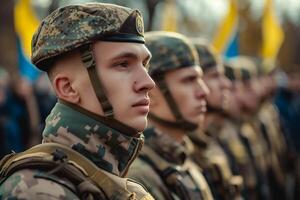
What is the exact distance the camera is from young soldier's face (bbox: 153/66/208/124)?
5.67 m

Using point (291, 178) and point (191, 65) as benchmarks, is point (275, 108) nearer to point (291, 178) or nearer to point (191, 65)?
point (291, 178)

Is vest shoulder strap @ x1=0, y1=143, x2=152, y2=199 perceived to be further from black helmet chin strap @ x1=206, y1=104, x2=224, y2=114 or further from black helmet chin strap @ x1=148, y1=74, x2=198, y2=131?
black helmet chin strap @ x1=206, y1=104, x2=224, y2=114

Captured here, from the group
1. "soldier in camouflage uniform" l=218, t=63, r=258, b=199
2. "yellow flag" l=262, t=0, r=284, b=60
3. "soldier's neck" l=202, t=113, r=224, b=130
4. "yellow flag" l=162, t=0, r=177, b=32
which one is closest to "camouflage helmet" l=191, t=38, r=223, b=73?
"soldier's neck" l=202, t=113, r=224, b=130

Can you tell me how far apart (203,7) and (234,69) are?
26267 millimetres

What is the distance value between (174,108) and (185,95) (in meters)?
0.12

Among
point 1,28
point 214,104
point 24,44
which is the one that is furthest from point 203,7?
point 214,104

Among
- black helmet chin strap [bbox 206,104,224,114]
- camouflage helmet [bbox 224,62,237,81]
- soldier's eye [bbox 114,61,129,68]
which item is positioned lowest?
camouflage helmet [bbox 224,62,237,81]

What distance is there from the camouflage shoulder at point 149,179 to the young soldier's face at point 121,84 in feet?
4.33

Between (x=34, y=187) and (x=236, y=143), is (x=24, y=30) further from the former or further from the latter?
(x=34, y=187)

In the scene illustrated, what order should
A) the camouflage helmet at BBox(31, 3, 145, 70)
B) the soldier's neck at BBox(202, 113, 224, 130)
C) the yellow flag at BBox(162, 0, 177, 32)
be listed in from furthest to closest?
the yellow flag at BBox(162, 0, 177, 32)
the soldier's neck at BBox(202, 113, 224, 130)
the camouflage helmet at BBox(31, 3, 145, 70)

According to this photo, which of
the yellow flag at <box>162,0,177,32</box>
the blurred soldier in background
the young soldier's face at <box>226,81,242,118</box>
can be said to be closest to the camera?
the blurred soldier in background

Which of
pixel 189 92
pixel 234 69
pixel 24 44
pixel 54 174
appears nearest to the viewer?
pixel 54 174

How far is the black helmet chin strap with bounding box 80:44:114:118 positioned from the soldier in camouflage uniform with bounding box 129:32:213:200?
63.0 inches

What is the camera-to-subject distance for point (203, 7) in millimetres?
36781
